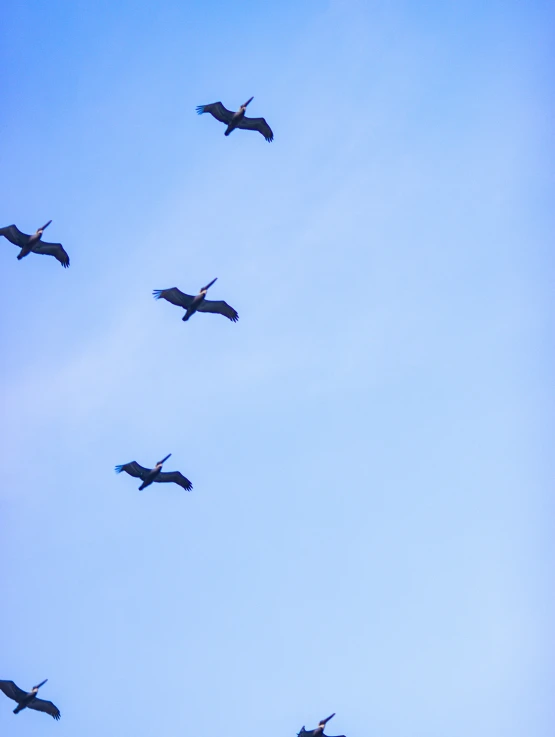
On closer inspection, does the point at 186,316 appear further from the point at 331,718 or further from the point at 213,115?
the point at 331,718

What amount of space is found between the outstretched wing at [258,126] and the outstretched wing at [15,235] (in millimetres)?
12137

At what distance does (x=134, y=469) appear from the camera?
167ft

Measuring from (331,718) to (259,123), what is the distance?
2906cm

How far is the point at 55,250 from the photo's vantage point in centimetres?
5219

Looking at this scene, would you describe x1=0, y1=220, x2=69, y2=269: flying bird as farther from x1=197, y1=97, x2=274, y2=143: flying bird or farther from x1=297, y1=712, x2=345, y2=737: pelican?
x1=297, y1=712, x2=345, y2=737: pelican

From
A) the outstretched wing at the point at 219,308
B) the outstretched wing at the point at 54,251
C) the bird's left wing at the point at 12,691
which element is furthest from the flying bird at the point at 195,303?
the bird's left wing at the point at 12,691

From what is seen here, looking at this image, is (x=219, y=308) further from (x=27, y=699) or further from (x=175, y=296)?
(x=27, y=699)

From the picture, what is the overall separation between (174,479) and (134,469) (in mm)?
3681

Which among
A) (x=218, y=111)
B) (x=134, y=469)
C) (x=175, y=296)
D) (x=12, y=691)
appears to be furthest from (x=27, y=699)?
(x=218, y=111)

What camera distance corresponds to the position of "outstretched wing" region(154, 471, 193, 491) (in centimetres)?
5362

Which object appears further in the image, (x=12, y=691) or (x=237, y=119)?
(x=237, y=119)

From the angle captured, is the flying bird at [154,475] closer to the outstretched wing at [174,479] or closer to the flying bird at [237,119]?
the outstretched wing at [174,479]

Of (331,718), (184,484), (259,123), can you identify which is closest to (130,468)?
(184,484)

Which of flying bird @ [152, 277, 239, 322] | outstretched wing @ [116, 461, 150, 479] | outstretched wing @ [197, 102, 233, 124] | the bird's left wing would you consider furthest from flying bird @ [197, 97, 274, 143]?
the bird's left wing
